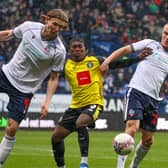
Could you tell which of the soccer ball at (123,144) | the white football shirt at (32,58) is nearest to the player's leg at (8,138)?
the white football shirt at (32,58)

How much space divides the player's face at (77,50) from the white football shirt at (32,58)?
4.16 feet

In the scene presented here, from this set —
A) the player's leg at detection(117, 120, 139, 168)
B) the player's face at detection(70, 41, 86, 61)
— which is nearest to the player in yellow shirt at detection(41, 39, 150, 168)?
the player's face at detection(70, 41, 86, 61)

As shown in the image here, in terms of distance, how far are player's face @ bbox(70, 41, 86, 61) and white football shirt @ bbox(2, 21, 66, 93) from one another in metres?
1.27

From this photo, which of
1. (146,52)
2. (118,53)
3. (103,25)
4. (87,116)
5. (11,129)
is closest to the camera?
(11,129)

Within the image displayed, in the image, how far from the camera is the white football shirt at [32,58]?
34.9 feet

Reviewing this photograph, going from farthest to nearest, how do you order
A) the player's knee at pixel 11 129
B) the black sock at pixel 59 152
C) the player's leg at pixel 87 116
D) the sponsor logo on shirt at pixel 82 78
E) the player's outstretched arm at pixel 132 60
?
1. the sponsor logo on shirt at pixel 82 78
2. the player's leg at pixel 87 116
3. the black sock at pixel 59 152
4. the player's outstretched arm at pixel 132 60
5. the player's knee at pixel 11 129

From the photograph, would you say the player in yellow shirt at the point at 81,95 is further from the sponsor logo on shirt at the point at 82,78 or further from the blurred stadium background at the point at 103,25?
the blurred stadium background at the point at 103,25

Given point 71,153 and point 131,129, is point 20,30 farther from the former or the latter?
point 71,153

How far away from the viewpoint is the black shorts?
1191cm

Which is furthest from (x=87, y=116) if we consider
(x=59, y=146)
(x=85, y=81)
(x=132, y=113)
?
(x=132, y=113)

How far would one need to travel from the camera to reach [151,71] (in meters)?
11.4

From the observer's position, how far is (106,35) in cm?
2902

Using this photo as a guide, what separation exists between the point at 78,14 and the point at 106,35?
174 centimetres

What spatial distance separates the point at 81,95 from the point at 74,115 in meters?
0.40
